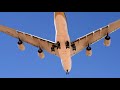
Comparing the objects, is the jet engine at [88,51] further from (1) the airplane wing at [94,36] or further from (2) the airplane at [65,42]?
(1) the airplane wing at [94,36]

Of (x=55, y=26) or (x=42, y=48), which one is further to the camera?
(x=42, y=48)

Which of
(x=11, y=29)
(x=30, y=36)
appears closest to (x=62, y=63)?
(x=30, y=36)

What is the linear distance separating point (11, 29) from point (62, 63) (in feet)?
24.6

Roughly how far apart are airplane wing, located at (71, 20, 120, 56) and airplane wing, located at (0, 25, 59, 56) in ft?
10.5

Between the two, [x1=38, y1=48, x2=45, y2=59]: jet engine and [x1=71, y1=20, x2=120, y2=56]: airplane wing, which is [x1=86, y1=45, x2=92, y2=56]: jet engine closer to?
[x1=71, y1=20, x2=120, y2=56]: airplane wing

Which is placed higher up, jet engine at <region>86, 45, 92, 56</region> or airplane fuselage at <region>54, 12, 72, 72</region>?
jet engine at <region>86, 45, 92, 56</region>

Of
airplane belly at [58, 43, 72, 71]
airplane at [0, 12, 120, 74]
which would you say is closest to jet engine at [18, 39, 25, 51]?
airplane at [0, 12, 120, 74]

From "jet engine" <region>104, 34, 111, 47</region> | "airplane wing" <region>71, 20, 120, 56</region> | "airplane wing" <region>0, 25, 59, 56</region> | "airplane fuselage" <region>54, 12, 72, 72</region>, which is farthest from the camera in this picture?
"airplane wing" <region>0, 25, 59, 56</region>

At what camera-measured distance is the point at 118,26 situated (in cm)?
2986

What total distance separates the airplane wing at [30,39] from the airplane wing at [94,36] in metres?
3.21

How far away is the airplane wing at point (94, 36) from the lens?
29.9m

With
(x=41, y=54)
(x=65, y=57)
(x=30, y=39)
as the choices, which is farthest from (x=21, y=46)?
(x=65, y=57)

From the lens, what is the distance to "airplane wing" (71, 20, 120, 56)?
29.9 m

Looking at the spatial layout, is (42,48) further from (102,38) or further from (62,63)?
(102,38)
